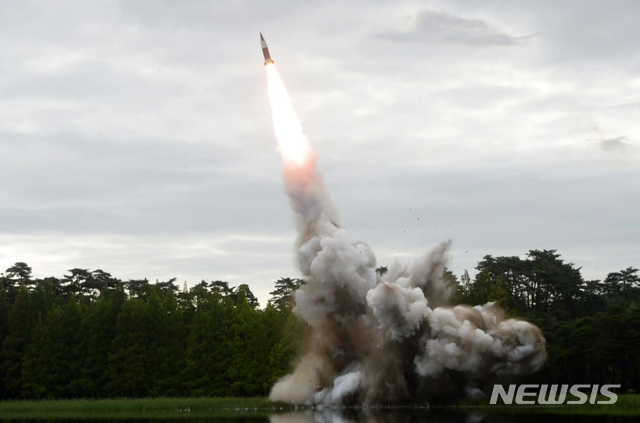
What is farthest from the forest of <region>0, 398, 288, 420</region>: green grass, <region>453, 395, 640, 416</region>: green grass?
<region>453, 395, 640, 416</region>: green grass

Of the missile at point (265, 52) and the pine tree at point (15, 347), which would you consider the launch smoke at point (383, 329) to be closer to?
the missile at point (265, 52)

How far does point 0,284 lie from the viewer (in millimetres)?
106000

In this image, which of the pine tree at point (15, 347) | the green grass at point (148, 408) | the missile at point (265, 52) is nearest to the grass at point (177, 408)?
the green grass at point (148, 408)

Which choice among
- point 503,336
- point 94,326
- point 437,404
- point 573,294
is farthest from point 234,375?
point 573,294

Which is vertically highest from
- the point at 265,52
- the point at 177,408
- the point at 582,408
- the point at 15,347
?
the point at 265,52

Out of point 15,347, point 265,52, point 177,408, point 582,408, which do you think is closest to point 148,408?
point 177,408

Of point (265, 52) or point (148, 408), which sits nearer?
point (265, 52)

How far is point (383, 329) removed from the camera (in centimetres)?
6391

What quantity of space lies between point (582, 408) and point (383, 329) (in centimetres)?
1508

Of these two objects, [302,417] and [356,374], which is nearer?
[302,417]

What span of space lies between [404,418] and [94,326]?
46927mm

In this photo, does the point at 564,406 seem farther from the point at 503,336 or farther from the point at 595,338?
the point at 595,338

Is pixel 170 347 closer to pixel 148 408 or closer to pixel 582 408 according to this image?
pixel 148 408

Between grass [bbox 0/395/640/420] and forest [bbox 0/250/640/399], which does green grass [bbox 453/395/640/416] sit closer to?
grass [bbox 0/395/640/420]
